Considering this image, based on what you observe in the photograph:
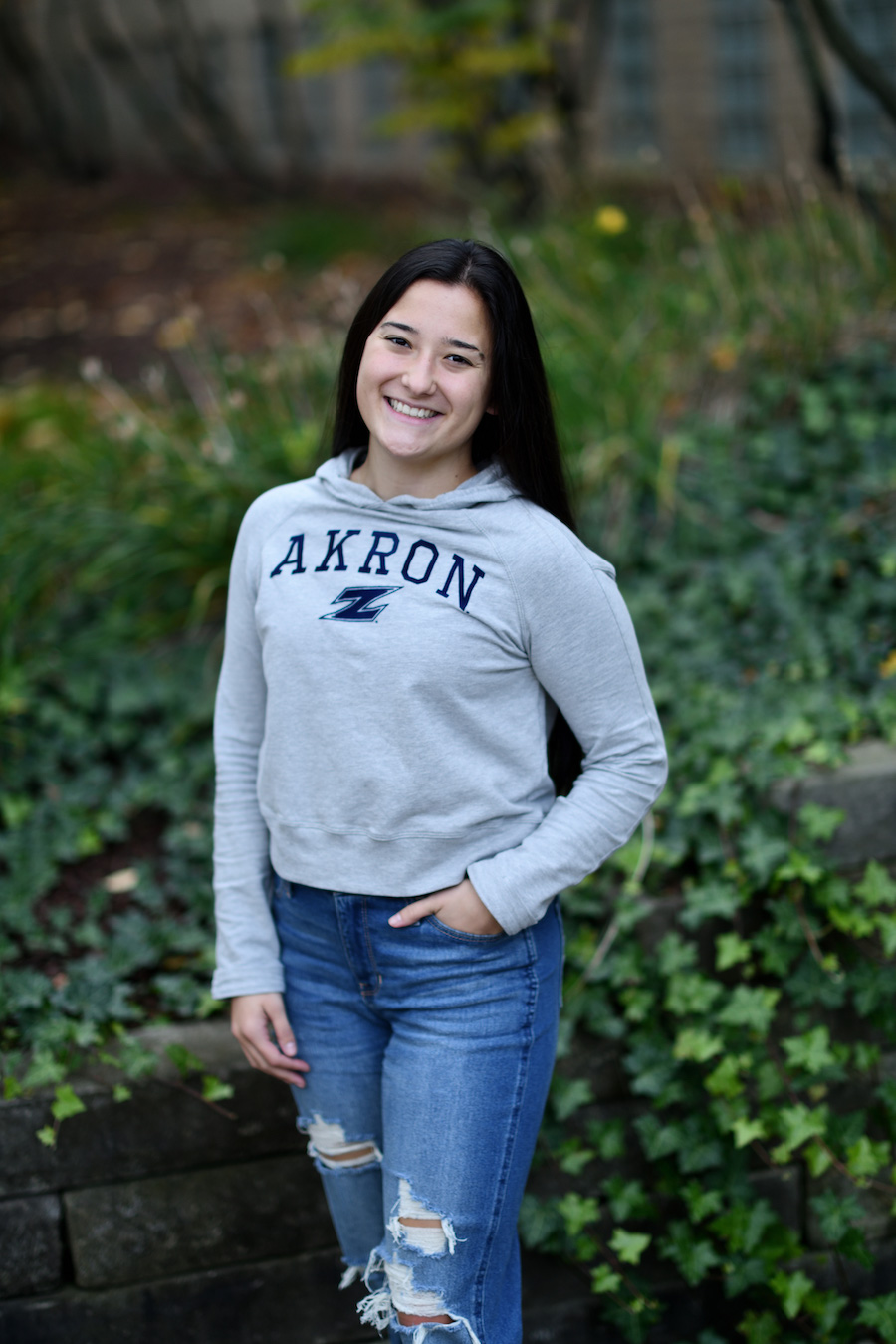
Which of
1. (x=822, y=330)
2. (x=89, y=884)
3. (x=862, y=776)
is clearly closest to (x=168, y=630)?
(x=89, y=884)

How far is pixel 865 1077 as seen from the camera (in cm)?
262

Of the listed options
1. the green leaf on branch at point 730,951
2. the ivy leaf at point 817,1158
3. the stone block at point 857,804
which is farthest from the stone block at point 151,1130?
the stone block at point 857,804

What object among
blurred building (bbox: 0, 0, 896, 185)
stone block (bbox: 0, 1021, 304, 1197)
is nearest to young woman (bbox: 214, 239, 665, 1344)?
Answer: stone block (bbox: 0, 1021, 304, 1197)

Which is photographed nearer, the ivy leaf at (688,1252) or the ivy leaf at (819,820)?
the ivy leaf at (688,1252)

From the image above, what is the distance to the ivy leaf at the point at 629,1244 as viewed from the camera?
2.40 meters

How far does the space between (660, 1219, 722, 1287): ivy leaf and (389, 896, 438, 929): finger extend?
1.21 m

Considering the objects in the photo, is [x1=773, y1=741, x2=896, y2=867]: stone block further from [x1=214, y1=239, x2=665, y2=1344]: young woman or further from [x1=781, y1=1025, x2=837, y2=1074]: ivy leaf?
[x1=214, y1=239, x2=665, y2=1344]: young woman

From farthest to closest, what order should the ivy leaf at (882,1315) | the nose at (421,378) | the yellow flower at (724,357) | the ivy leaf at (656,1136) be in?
the yellow flower at (724,357) → the ivy leaf at (656,1136) → the ivy leaf at (882,1315) → the nose at (421,378)

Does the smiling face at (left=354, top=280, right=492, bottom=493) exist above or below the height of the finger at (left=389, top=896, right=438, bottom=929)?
above

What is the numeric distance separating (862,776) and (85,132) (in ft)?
52.8

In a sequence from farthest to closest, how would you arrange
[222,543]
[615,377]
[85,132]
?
[85,132] < [615,377] < [222,543]

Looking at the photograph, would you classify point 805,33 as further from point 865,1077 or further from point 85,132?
point 85,132

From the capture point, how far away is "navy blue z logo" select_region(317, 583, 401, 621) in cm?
175

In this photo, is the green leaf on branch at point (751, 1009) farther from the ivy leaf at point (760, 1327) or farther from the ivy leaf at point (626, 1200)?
the ivy leaf at point (760, 1327)
